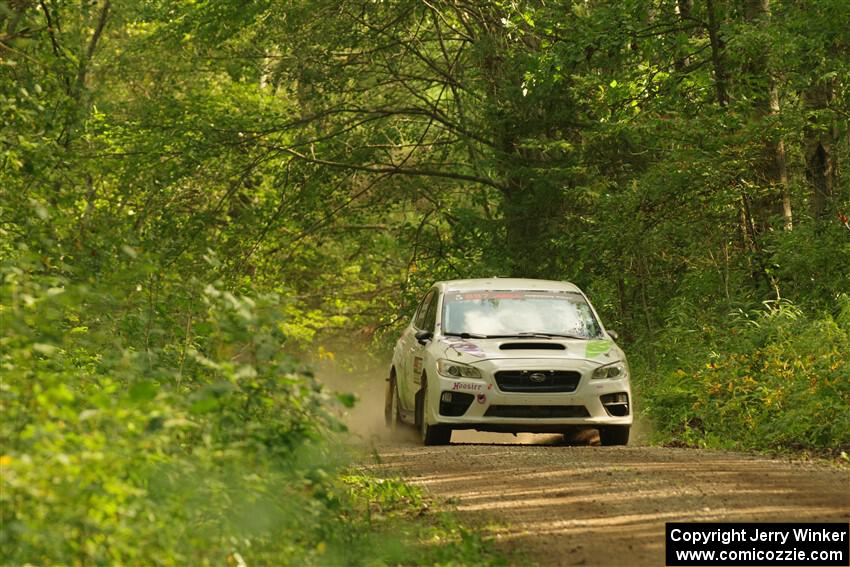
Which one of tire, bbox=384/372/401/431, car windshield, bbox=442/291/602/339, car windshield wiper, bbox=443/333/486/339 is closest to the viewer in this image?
car windshield wiper, bbox=443/333/486/339

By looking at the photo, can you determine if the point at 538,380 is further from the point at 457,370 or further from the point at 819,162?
the point at 819,162

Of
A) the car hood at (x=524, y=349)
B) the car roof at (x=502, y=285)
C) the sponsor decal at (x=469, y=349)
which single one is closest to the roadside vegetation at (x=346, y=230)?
the car hood at (x=524, y=349)

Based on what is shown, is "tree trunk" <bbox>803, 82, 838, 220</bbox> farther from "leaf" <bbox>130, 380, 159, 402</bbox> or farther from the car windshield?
"leaf" <bbox>130, 380, 159, 402</bbox>

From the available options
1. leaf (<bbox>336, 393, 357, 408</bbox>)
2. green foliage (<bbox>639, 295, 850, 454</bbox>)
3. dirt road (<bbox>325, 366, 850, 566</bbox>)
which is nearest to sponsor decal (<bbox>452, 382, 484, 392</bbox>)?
dirt road (<bbox>325, 366, 850, 566</bbox>)

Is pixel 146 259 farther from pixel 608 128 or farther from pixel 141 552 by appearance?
pixel 608 128

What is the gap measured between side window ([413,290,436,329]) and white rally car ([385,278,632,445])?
29.0 inches

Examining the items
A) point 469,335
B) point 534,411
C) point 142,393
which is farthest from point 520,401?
point 142,393

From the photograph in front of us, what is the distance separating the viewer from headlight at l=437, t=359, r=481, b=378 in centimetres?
1375

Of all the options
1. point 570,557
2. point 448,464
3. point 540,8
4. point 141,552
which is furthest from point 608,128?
point 141,552

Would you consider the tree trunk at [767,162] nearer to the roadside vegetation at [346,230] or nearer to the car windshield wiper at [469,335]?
the roadside vegetation at [346,230]

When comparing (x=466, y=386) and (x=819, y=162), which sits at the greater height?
(x=819, y=162)

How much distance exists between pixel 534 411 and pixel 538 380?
304 mm

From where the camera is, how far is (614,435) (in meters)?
14.2

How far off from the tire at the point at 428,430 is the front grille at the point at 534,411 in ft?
1.73
